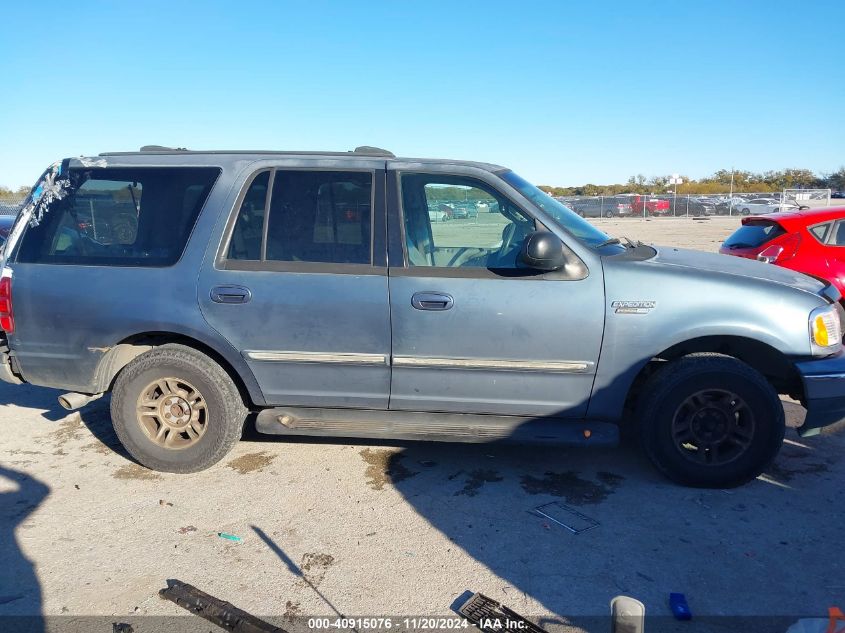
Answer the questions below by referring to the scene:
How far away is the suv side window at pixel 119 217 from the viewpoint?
4238 millimetres

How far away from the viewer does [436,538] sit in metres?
3.46

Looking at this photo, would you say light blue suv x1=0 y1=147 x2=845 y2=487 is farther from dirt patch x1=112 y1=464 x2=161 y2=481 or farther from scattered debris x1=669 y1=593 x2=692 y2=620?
scattered debris x1=669 y1=593 x2=692 y2=620

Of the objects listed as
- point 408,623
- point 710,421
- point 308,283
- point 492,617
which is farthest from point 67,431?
point 710,421

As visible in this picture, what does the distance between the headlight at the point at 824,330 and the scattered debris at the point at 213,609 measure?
3.31 m

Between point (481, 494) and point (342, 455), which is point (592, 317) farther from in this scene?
point (342, 455)

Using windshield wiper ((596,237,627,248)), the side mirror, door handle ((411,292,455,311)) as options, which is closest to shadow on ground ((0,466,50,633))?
door handle ((411,292,455,311))

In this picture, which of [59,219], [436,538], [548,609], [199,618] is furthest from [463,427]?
[59,219]

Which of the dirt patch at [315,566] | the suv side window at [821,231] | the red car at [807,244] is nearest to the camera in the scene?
the dirt patch at [315,566]

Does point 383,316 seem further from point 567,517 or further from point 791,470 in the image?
point 791,470

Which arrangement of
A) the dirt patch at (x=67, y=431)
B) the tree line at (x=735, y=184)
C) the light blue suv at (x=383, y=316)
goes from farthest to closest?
the tree line at (x=735, y=184) → the dirt patch at (x=67, y=431) → the light blue suv at (x=383, y=316)

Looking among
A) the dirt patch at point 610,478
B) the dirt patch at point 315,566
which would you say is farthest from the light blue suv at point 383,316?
the dirt patch at point 315,566

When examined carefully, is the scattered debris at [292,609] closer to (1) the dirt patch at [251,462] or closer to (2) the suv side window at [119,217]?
(1) the dirt patch at [251,462]

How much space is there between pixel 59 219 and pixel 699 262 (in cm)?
422

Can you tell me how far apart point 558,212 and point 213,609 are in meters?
3.07
